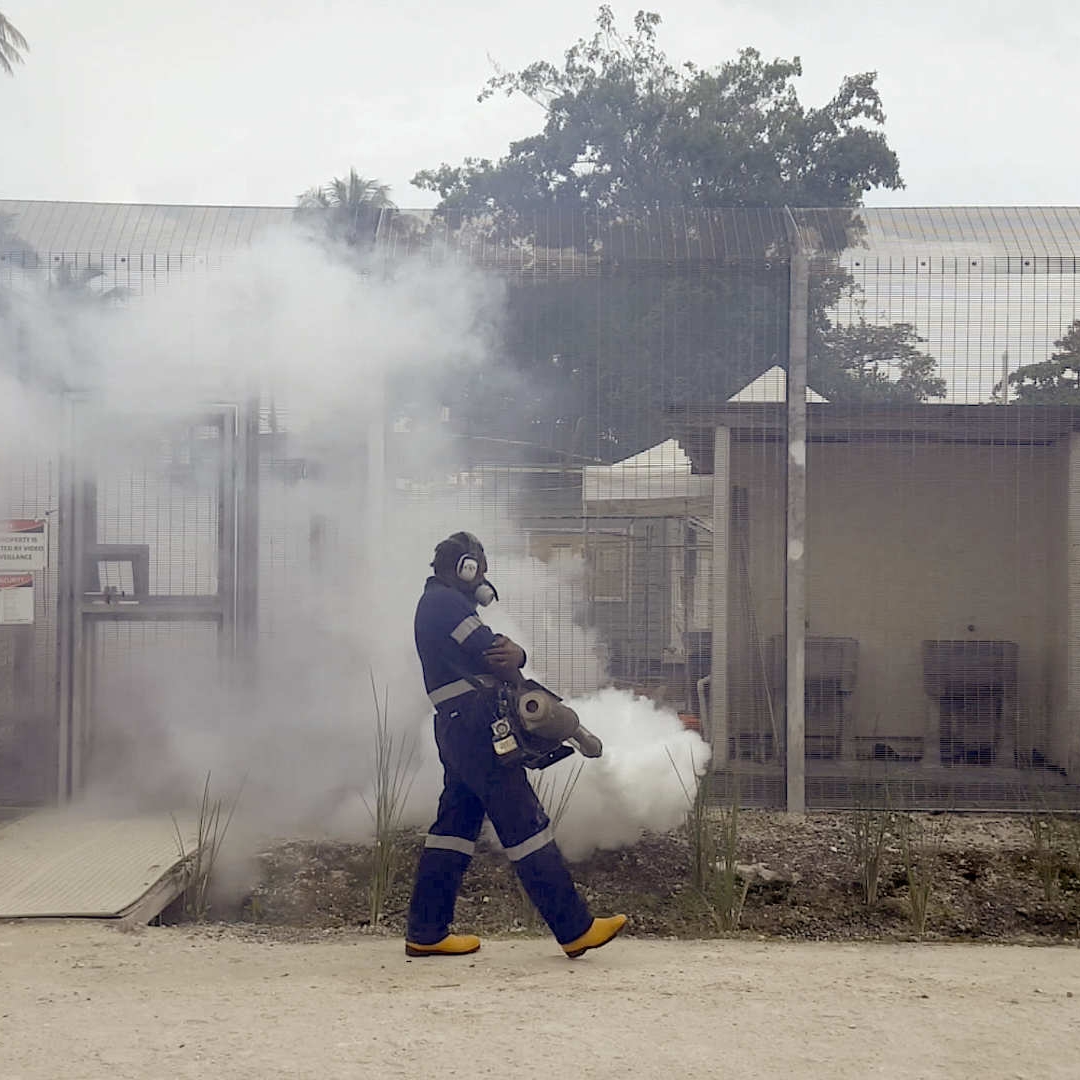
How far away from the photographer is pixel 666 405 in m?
7.71

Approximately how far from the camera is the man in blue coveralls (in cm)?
493

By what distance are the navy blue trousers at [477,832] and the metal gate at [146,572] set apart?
9.50 feet

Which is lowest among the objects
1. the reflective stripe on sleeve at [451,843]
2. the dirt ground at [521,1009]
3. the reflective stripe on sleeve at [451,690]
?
the dirt ground at [521,1009]

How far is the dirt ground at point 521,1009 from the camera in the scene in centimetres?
376

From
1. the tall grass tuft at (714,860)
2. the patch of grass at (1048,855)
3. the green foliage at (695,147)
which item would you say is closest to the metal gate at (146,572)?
the tall grass tuft at (714,860)

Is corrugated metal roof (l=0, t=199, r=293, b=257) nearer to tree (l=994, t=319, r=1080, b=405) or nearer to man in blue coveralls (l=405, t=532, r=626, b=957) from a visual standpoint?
man in blue coveralls (l=405, t=532, r=626, b=957)

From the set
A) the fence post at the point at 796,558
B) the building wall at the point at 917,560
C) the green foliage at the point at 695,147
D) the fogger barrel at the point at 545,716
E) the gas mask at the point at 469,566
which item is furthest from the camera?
the green foliage at the point at 695,147

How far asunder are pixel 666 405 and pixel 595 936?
3626 mm

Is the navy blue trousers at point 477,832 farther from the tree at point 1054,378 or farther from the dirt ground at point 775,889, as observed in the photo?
the tree at point 1054,378

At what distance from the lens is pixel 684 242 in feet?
24.7

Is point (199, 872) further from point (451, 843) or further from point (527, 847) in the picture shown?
point (527, 847)

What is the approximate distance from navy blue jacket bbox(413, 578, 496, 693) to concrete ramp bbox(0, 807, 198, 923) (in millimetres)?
1671

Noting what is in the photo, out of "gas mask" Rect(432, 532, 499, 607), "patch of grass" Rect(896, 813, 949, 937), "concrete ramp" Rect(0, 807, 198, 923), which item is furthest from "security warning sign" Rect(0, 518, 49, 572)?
"patch of grass" Rect(896, 813, 949, 937)

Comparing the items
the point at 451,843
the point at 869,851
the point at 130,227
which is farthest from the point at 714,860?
the point at 130,227
